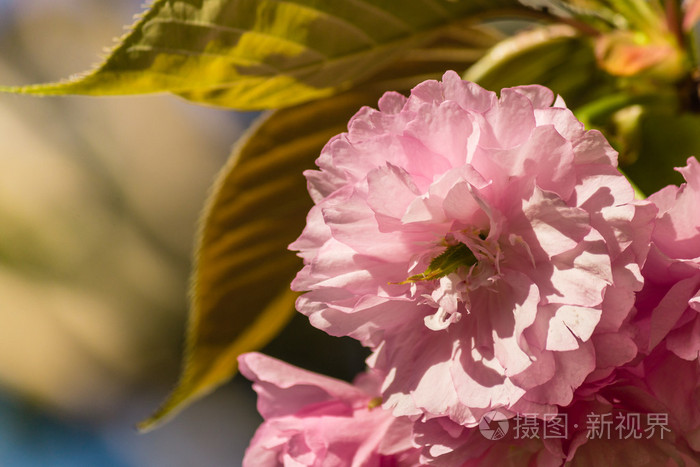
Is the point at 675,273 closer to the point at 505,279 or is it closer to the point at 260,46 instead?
the point at 505,279

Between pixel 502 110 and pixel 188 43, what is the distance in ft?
0.43

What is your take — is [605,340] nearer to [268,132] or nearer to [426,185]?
[426,185]

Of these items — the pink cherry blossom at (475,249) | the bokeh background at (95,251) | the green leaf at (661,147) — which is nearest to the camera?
the pink cherry blossom at (475,249)

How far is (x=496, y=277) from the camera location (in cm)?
22

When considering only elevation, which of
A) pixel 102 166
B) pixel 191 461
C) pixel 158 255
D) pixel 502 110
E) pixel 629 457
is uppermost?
pixel 502 110

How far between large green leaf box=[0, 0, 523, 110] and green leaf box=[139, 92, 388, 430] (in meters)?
0.06

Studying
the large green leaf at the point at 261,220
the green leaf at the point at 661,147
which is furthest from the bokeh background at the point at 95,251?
the green leaf at the point at 661,147

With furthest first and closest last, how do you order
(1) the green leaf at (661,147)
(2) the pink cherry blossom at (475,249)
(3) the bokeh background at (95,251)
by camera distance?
(3) the bokeh background at (95,251)
(1) the green leaf at (661,147)
(2) the pink cherry blossom at (475,249)

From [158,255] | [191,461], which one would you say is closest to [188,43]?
[158,255]

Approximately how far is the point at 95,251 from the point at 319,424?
3.07ft

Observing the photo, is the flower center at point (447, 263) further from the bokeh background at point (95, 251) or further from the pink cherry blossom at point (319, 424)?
the bokeh background at point (95, 251)

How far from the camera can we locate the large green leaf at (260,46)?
10.4 inches

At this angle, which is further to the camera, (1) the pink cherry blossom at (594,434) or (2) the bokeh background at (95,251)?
(2) the bokeh background at (95,251)

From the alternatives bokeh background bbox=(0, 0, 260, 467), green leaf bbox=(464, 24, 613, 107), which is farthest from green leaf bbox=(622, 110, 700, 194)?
bokeh background bbox=(0, 0, 260, 467)
